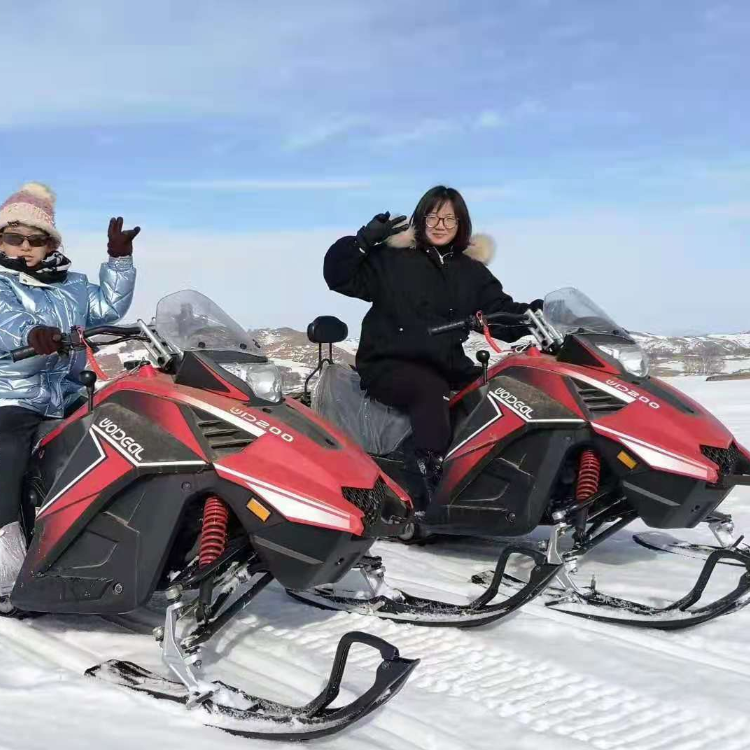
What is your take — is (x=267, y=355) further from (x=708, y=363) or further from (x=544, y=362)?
(x=708, y=363)

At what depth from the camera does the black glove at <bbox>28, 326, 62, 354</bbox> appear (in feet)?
10.2

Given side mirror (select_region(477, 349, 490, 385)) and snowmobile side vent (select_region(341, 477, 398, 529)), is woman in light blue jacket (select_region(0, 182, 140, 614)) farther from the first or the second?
side mirror (select_region(477, 349, 490, 385))

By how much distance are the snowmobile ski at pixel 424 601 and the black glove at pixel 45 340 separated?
4.86 ft

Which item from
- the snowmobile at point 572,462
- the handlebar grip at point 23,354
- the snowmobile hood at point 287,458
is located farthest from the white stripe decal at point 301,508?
the handlebar grip at point 23,354

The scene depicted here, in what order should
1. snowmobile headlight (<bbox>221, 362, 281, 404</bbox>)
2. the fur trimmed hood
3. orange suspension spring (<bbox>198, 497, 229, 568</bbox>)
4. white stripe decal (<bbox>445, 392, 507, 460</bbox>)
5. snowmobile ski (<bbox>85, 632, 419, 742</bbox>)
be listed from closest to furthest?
snowmobile ski (<bbox>85, 632, 419, 742</bbox>), orange suspension spring (<bbox>198, 497, 229, 568</bbox>), snowmobile headlight (<bbox>221, 362, 281, 404</bbox>), white stripe decal (<bbox>445, 392, 507, 460</bbox>), the fur trimmed hood

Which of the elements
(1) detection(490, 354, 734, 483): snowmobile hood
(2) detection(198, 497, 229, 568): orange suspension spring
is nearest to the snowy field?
(2) detection(198, 497, 229, 568): orange suspension spring

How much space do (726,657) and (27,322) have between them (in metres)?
3.03

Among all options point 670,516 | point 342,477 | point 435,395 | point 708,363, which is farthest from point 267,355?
point 708,363

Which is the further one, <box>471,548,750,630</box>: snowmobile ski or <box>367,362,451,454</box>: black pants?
<box>367,362,451,454</box>: black pants

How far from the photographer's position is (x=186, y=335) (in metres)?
3.19

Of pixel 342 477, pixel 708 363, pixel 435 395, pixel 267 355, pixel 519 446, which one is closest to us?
pixel 342 477

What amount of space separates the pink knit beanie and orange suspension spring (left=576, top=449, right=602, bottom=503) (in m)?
2.59

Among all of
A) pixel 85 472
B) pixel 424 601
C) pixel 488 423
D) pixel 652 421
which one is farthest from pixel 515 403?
pixel 85 472

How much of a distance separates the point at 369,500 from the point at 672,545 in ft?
8.26
